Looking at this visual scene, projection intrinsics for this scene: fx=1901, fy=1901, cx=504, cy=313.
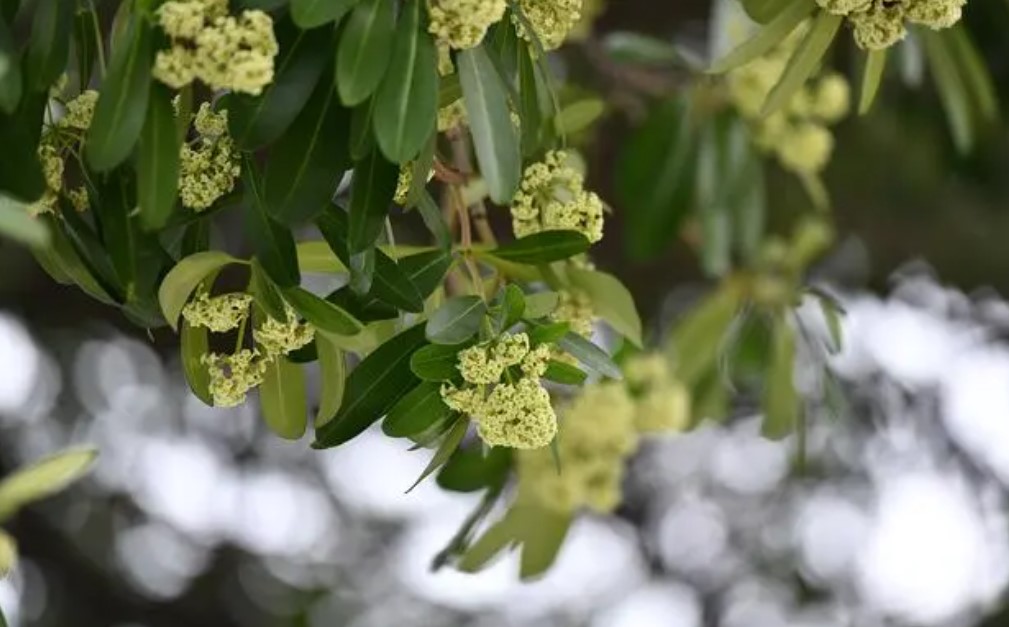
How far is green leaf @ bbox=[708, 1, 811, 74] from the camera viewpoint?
45.4 inches

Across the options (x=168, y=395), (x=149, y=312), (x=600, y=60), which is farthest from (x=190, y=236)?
(x=168, y=395)

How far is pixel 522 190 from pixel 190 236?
21cm

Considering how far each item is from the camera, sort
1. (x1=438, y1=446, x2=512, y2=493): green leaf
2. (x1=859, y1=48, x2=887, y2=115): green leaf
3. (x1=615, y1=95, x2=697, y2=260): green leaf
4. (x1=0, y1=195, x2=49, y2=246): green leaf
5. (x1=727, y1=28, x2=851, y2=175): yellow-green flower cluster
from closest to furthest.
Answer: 1. (x1=0, y1=195, x2=49, y2=246): green leaf
2. (x1=859, y1=48, x2=887, y2=115): green leaf
3. (x1=438, y1=446, x2=512, y2=493): green leaf
4. (x1=727, y1=28, x2=851, y2=175): yellow-green flower cluster
5. (x1=615, y1=95, x2=697, y2=260): green leaf

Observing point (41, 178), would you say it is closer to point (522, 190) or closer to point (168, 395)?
point (522, 190)

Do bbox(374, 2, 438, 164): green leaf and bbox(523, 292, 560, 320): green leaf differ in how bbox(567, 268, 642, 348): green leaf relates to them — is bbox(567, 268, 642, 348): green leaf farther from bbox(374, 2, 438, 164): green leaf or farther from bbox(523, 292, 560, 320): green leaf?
bbox(374, 2, 438, 164): green leaf

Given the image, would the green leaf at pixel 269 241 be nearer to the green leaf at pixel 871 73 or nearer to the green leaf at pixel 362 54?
the green leaf at pixel 362 54

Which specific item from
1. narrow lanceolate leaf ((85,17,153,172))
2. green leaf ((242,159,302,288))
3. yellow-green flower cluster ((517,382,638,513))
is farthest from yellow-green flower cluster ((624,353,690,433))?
narrow lanceolate leaf ((85,17,153,172))

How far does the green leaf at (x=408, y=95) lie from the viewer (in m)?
0.94

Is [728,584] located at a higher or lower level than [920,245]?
lower

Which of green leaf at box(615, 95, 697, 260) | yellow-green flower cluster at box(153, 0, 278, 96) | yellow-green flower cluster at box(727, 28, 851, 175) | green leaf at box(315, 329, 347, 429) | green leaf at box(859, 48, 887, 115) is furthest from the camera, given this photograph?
green leaf at box(615, 95, 697, 260)

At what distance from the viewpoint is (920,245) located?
291 centimetres

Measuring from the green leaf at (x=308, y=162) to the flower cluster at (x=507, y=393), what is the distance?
117mm

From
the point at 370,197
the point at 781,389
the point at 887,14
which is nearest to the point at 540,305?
the point at 370,197

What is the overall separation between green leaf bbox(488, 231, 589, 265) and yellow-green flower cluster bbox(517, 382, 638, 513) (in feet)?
1.89
